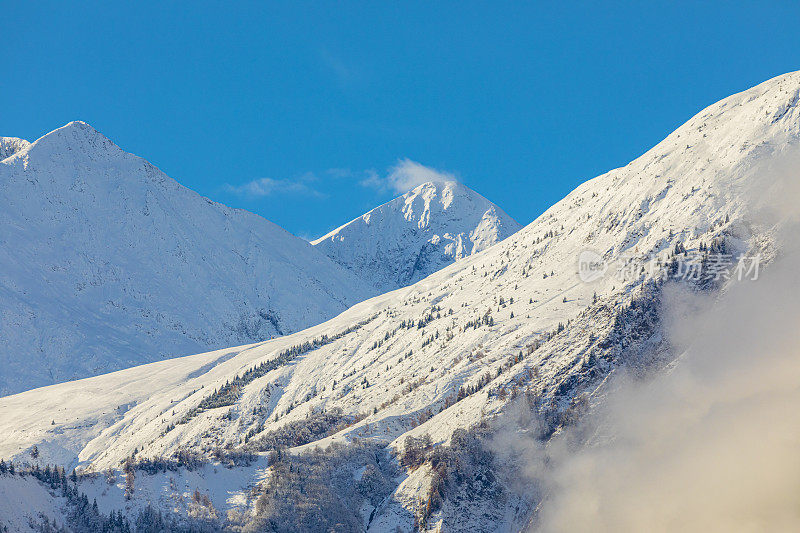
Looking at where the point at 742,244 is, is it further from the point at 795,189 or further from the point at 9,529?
the point at 9,529

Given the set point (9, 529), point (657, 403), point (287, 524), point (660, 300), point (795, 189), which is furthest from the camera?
point (795, 189)

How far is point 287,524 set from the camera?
443 feet

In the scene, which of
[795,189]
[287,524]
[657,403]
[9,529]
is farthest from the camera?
[795,189]

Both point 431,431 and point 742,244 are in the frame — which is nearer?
point 431,431

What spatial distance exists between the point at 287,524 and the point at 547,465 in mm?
47157

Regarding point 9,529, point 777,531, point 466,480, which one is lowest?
point 777,531

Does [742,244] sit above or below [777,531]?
above

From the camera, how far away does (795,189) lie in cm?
19450

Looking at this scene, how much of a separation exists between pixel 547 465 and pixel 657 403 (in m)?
26.0

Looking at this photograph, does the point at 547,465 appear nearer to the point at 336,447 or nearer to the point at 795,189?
the point at 336,447

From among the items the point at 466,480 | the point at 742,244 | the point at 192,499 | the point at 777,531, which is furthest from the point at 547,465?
the point at 742,244

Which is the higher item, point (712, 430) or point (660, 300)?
point (660, 300)

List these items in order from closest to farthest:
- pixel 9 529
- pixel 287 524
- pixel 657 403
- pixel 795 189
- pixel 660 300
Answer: pixel 9 529
pixel 287 524
pixel 657 403
pixel 660 300
pixel 795 189

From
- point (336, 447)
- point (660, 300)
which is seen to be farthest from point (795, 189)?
point (336, 447)
